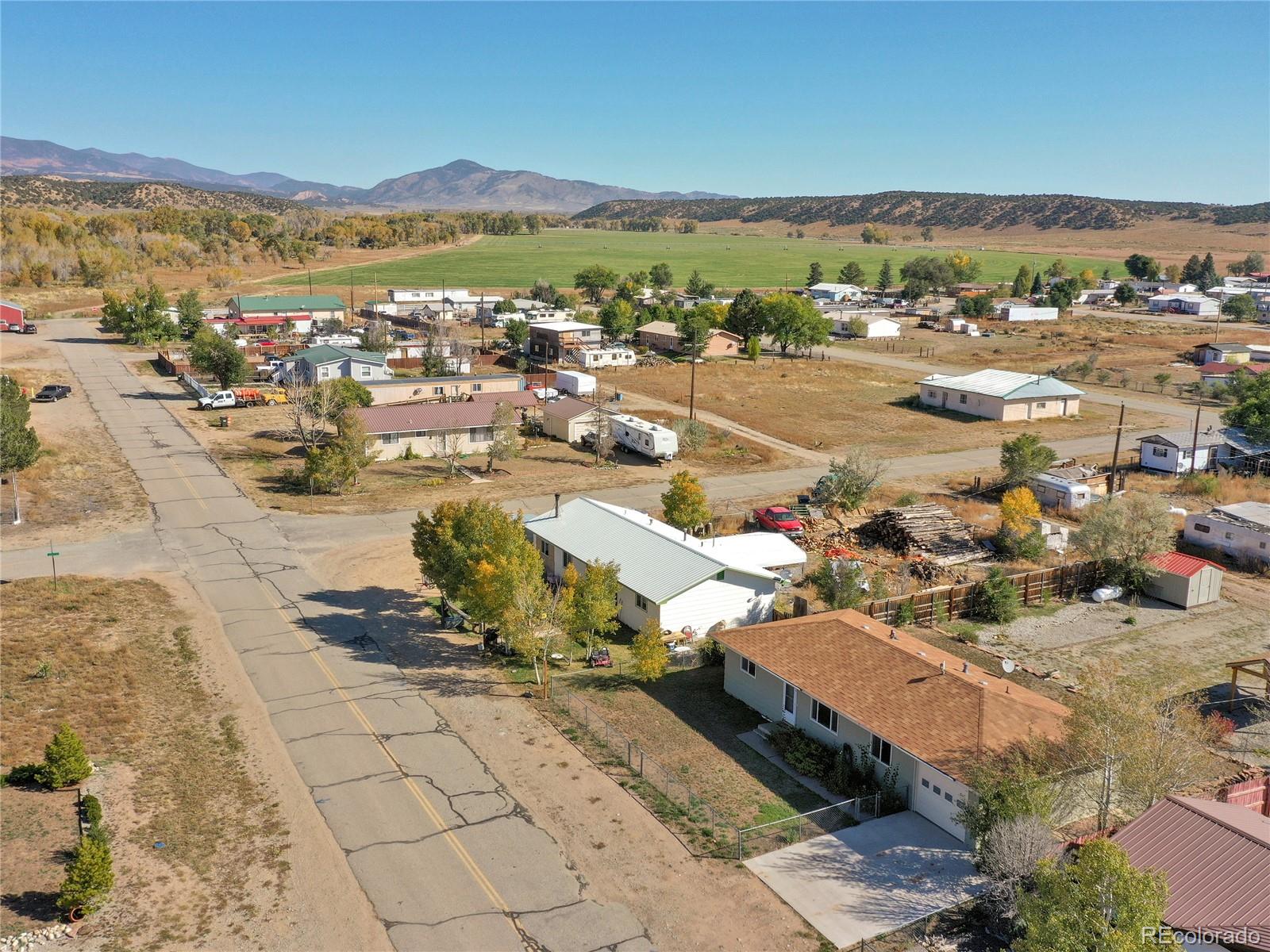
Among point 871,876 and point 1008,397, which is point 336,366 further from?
point 871,876

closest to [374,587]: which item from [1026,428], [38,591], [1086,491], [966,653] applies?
[38,591]

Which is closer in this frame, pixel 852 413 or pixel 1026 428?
Answer: pixel 1026 428

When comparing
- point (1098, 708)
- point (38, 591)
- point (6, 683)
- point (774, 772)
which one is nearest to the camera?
point (1098, 708)

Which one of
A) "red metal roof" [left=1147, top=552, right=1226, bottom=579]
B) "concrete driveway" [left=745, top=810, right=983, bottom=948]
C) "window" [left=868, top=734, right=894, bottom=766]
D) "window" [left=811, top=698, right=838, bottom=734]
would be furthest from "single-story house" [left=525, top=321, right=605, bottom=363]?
"concrete driveway" [left=745, top=810, right=983, bottom=948]

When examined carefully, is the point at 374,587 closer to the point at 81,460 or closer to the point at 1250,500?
the point at 81,460

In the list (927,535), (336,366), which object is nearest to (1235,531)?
(927,535)
